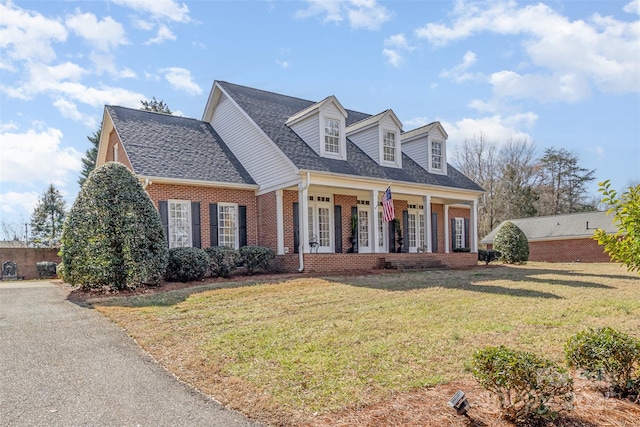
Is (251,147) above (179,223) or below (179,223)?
above

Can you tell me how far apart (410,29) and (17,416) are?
9839mm

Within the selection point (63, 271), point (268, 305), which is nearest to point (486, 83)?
point (268, 305)

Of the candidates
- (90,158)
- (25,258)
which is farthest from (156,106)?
(25,258)

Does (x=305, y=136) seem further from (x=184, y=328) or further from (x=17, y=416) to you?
(x=17, y=416)

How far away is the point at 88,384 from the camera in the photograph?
4.97 metres

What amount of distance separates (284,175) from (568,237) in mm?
22697

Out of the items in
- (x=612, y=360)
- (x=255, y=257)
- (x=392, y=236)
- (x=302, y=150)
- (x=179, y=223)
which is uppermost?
(x=302, y=150)

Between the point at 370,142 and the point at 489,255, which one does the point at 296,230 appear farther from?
the point at 489,255

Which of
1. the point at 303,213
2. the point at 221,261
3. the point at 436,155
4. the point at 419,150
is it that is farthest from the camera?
the point at 436,155

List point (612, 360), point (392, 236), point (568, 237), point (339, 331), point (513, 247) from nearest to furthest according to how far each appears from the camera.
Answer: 1. point (612, 360)
2. point (339, 331)
3. point (392, 236)
4. point (513, 247)
5. point (568, 237)

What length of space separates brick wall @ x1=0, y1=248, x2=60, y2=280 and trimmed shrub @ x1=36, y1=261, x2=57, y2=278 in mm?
444

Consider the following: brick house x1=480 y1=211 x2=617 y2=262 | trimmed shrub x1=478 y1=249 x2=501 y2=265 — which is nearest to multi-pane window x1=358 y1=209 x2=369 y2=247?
trimmed shrub x1=478 y1=249 x2=501 y2=265

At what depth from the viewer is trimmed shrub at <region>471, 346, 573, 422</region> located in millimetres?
3773

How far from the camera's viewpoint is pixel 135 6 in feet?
33.9
